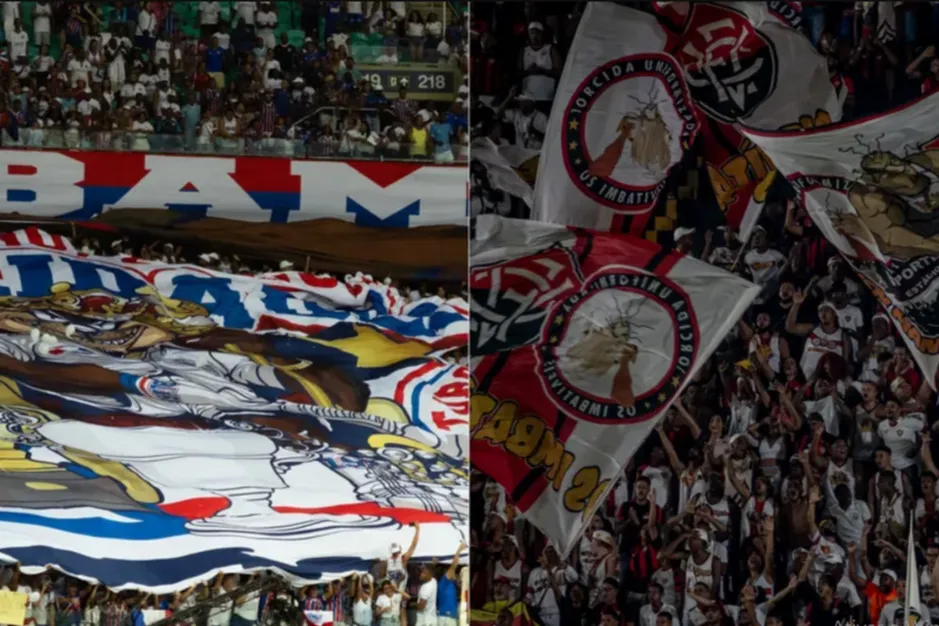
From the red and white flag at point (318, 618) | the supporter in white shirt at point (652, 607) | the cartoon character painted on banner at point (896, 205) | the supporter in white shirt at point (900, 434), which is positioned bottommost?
the red and white flag at point (318, 618)

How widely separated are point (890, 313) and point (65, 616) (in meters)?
3.32

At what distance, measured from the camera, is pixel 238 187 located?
4.01 meters

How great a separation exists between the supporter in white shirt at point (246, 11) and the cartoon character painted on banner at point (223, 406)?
108 centimetres

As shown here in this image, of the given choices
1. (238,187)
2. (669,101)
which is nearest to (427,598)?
(238,187)

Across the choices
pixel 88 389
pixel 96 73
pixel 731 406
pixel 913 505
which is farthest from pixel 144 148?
pixel 913 505

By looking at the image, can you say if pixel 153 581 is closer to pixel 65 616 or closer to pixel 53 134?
pixel 65 616

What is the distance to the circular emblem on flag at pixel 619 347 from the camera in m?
3.83

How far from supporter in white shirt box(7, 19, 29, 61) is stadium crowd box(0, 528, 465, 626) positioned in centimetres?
194

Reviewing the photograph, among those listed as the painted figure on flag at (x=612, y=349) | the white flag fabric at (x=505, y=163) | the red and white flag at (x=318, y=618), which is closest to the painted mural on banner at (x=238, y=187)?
the white flag fabric at (x=505, y=163)

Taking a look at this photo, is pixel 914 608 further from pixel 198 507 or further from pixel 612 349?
pixel 198 507

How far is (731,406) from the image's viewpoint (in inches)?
150

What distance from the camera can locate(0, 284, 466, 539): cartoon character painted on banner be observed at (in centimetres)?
396

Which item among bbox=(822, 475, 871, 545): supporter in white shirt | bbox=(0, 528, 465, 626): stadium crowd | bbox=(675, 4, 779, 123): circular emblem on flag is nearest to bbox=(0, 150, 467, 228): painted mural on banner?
bbox=(675, 4, 779, 123): circular emblem on flag

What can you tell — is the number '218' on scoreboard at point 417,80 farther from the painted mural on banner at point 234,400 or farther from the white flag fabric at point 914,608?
the white flag fabric at point 914,608
